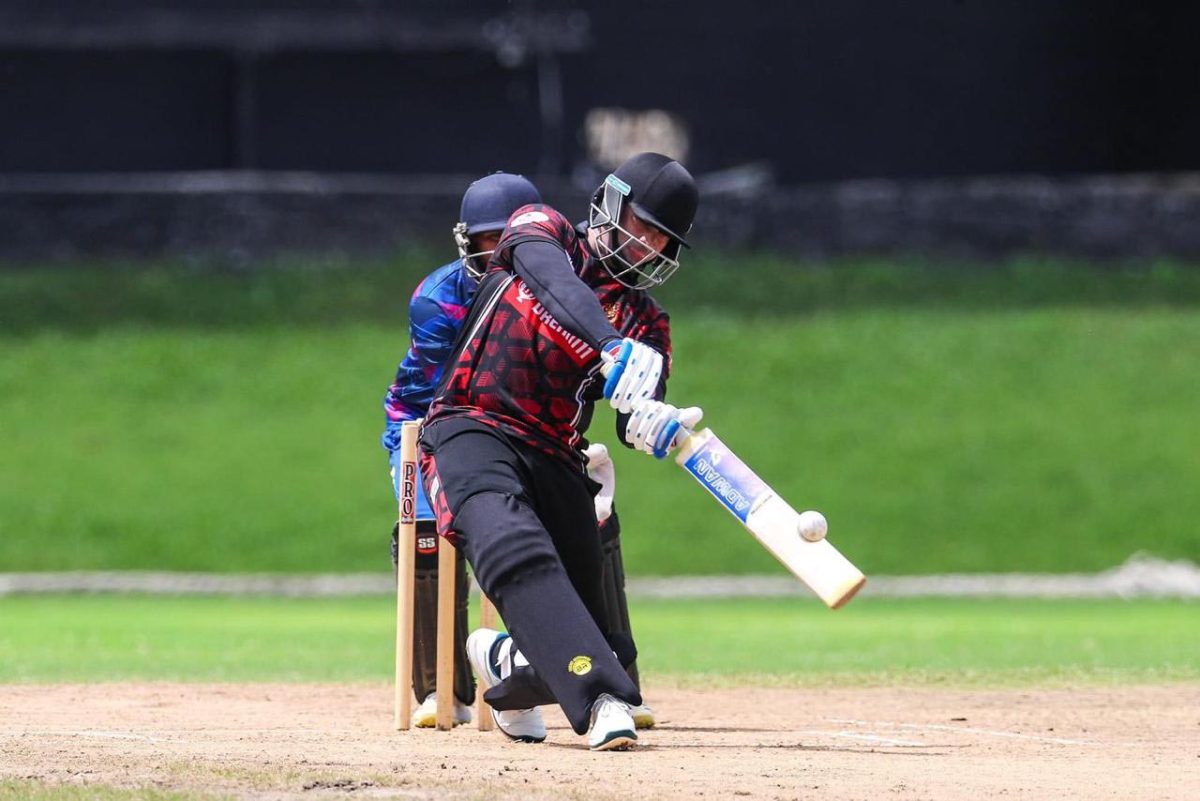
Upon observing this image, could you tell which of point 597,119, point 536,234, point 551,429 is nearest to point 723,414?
point 597,119

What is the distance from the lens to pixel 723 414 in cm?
2588

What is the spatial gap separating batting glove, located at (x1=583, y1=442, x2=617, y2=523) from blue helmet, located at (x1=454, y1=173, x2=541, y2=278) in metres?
0.94

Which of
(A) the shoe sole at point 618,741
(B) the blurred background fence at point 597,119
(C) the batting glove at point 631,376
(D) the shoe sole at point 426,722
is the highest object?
(B) the blurred background fence at point 597,119

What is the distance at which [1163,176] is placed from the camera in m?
32.2

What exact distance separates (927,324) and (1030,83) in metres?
5.12

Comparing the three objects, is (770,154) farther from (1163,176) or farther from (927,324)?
(1163,176)

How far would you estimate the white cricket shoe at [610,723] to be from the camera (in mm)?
6836

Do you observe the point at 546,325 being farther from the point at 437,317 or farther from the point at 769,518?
the point at 437,317

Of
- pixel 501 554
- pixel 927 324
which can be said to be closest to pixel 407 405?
pixel 501 554

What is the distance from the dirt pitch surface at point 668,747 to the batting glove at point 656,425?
1068mm

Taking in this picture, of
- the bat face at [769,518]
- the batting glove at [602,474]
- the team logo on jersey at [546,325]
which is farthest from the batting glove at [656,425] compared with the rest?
the batting glove at [602,474]

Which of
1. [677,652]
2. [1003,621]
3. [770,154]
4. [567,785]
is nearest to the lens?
[567,785]

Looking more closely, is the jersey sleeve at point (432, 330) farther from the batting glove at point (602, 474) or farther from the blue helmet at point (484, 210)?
the batting glove at point (602, 474)

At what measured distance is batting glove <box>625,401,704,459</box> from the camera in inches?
263
